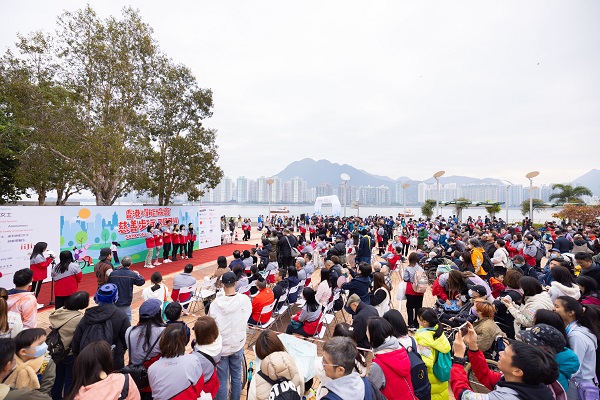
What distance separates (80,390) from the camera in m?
1.72

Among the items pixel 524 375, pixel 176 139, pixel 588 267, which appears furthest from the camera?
pixel 176 139

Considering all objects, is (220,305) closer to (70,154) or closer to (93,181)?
(70,154)

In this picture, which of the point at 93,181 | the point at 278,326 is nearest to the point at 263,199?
the point at 93,181

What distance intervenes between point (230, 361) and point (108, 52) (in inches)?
464

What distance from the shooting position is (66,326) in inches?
101

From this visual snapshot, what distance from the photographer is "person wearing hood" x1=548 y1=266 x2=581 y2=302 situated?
3.41 meters

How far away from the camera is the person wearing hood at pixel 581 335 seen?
2223mm

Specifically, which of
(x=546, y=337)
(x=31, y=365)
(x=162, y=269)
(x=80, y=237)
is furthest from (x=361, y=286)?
(x=80, y=237)

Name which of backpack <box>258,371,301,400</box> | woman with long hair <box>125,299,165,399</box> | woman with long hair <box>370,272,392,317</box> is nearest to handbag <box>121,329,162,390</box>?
woman with long hair <box>125,299,165,399</box>

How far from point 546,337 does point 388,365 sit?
117cm

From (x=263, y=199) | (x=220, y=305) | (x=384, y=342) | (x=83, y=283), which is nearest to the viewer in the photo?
(x=384, y=342)

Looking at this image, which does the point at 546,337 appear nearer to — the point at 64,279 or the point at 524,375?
the point at 524,375

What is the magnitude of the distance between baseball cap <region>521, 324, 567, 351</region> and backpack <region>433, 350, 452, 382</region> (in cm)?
59

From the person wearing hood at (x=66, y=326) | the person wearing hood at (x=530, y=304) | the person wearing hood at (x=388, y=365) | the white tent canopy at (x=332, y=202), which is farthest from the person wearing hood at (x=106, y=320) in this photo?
the white tent canopy at (x=332, y=202)
